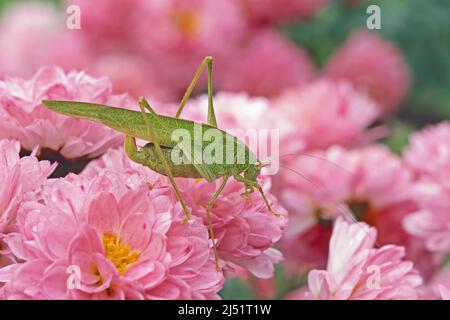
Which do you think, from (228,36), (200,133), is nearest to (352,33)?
(228,36)

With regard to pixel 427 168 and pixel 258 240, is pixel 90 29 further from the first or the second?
pixel 258 240

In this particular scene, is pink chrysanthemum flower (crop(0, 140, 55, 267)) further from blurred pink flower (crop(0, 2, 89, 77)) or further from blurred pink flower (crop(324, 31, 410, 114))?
blurred pink flower (crop(324, 31, 410, 114))

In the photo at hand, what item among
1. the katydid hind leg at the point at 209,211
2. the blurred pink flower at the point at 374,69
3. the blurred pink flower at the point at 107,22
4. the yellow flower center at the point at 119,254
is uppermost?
the blurred pink flower at the point at 107,22

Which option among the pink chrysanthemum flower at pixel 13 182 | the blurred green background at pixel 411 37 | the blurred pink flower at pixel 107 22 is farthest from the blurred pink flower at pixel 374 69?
the pink chrysanthemum flower at pixel 13 182

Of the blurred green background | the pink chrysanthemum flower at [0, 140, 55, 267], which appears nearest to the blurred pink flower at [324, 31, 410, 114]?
the blurred green background

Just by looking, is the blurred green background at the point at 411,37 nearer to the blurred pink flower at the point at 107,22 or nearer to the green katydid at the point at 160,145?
the blurred pink flower at the point at 107,22

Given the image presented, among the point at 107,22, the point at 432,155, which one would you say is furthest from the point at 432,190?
the point at 107,22

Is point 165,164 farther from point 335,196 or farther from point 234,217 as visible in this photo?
point 335,196

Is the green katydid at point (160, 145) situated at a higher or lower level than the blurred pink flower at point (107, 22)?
lower

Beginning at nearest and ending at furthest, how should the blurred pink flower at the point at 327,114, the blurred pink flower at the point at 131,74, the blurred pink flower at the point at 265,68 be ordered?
the blurred pink flower at the point at 327,114
the blurred pink flower at the point at 131,74
the blurred pink flower at the point at 265,68
